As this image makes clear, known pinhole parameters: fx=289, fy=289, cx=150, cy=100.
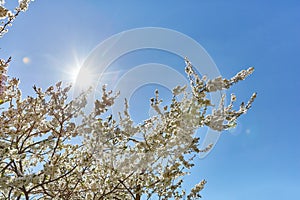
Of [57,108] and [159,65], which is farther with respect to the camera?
[159,65]

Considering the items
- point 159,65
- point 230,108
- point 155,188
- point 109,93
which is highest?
point 159,65

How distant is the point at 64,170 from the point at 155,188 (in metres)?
1.62

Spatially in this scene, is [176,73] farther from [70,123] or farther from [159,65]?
[70,123]

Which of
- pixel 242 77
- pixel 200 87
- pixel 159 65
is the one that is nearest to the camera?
pixel 200 87

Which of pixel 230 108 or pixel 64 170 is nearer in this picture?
pixel 230 108

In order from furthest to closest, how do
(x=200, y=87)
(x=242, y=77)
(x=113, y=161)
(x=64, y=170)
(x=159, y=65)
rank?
(x=159, y=65)
(x=64, y=170)
(x=113, y=161)
(x=242, y=77)
(x=200, y=87)

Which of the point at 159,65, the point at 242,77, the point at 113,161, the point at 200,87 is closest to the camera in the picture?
the point at 200,87

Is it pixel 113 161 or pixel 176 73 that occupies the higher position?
pixel 176 73

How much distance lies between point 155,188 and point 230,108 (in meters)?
1.71

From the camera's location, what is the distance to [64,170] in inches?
196

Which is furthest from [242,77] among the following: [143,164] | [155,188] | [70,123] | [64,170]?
[64,170]

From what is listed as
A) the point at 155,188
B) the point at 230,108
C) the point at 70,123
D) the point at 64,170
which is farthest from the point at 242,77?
the point at 64,170

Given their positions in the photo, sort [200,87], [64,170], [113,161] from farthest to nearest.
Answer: [64,170] → [113,161] → [200,87]

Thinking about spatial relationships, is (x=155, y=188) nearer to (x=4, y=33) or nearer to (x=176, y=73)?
(x=176, y=73)
